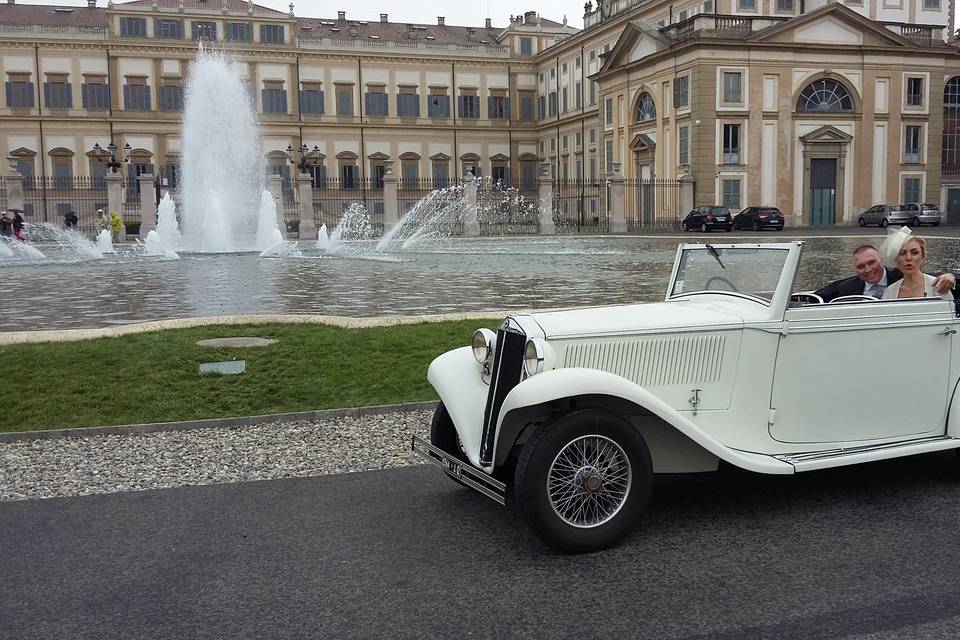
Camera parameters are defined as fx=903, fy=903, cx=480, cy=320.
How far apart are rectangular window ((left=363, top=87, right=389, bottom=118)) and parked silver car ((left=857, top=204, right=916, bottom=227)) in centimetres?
3927

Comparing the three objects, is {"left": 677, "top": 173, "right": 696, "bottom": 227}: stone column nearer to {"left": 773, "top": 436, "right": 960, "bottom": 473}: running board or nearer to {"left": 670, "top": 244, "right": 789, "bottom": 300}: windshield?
{"left": 670, "top": 244, "right": 789, "bottom": 300}: windshield

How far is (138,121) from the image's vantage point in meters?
68.2

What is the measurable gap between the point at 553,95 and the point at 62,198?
3902 cm

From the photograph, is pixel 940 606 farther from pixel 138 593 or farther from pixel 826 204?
A: pixel 826 204

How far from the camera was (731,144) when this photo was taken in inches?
1938

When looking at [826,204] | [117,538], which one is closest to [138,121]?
[826,204]

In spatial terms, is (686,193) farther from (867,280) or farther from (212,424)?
(212,424)

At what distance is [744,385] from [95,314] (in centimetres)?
1095

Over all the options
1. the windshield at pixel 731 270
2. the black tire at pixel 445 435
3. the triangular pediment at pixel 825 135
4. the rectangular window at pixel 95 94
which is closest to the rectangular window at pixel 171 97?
the rectangular window at pixel 95 94

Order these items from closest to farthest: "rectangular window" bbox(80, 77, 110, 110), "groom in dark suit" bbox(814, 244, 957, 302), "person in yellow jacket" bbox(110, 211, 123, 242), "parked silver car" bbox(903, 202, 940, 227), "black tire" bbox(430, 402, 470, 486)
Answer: "black tire" bbox(430, 402, 470, 486), "groom in dark suit" bbox(814, 244, 957, 302), "person in yellow jacket" bbox(110, 211, 123, 242), "parked silver car" bbox(903, 202, 940, 227), "rectangular window" bbox(80, 77, 110, 110)

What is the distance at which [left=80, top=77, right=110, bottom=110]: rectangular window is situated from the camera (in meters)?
67.2

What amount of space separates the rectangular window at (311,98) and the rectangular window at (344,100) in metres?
1.46

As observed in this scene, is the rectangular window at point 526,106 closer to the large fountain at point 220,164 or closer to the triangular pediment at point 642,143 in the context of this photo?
the triangular pediment at point 642,143

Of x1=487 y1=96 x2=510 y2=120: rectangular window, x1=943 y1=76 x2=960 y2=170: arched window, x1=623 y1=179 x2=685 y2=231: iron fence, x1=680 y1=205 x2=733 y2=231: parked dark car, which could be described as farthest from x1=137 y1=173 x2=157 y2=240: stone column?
x1=943 y1=76 x2=960 y2=170: arched window
